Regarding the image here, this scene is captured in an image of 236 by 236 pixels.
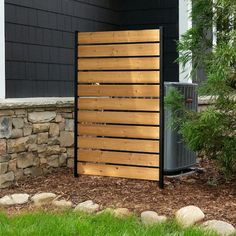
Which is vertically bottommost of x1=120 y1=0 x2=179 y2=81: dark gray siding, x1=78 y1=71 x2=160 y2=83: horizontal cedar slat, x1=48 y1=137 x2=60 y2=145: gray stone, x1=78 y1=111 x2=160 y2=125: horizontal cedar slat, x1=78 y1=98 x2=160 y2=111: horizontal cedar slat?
x1=48 y1=137 x2=60 y2=145: gray stone

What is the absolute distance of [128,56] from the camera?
20.2 ft

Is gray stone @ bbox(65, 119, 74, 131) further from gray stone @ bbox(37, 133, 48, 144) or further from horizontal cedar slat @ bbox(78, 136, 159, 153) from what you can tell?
horizontal cedar slat @ bbox(78, 136, 159, 153)

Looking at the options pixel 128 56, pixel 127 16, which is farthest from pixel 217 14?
pixel 127 16

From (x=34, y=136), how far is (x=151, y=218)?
2338 mm

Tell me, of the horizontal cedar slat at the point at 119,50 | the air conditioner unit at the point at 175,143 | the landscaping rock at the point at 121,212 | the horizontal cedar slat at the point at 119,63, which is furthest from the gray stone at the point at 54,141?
the landscaping rock at the point at 121,212

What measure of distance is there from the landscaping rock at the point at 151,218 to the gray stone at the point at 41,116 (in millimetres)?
2214

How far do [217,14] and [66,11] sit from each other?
7.61 ft

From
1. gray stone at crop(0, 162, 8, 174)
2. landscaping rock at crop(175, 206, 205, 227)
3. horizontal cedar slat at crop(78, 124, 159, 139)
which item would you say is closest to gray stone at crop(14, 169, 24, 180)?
gray stone at crop(0, 162, 8, 174)

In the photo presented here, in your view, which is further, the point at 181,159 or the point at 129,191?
the point at 181,159

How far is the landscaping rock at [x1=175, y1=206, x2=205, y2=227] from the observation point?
466cm

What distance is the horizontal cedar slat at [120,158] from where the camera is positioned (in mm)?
6043

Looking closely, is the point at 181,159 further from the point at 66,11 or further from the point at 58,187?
the point at 66,11

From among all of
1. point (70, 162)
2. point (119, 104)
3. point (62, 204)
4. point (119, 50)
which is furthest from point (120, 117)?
point (62, 204)

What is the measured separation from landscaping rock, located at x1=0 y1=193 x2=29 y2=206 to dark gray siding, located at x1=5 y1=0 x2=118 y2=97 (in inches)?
51.4
